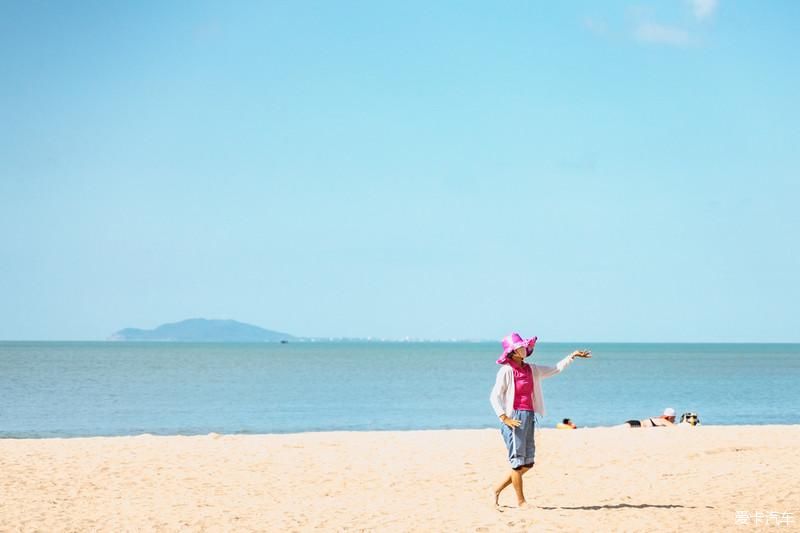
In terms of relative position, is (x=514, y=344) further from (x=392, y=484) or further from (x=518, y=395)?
(x=392, y=484)

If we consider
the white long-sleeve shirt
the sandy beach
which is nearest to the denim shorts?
the white long-sleeve shirt

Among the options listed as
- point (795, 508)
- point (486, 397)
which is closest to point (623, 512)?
point (795, 508)

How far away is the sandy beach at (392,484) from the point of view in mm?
10109

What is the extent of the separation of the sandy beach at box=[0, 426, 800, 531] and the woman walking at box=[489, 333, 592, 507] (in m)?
0.81

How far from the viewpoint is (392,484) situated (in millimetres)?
13062

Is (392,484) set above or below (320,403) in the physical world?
above

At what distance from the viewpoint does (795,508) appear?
10.7 meters

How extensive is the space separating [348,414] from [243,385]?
879 inches

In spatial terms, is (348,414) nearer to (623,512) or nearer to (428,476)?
(428,476)

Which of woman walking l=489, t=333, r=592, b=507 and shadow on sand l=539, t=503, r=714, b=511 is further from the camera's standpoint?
shadow on sand l=539, t=503, r=714, b=511

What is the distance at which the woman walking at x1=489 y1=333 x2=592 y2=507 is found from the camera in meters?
9.85

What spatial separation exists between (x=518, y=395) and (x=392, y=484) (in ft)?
12.5
